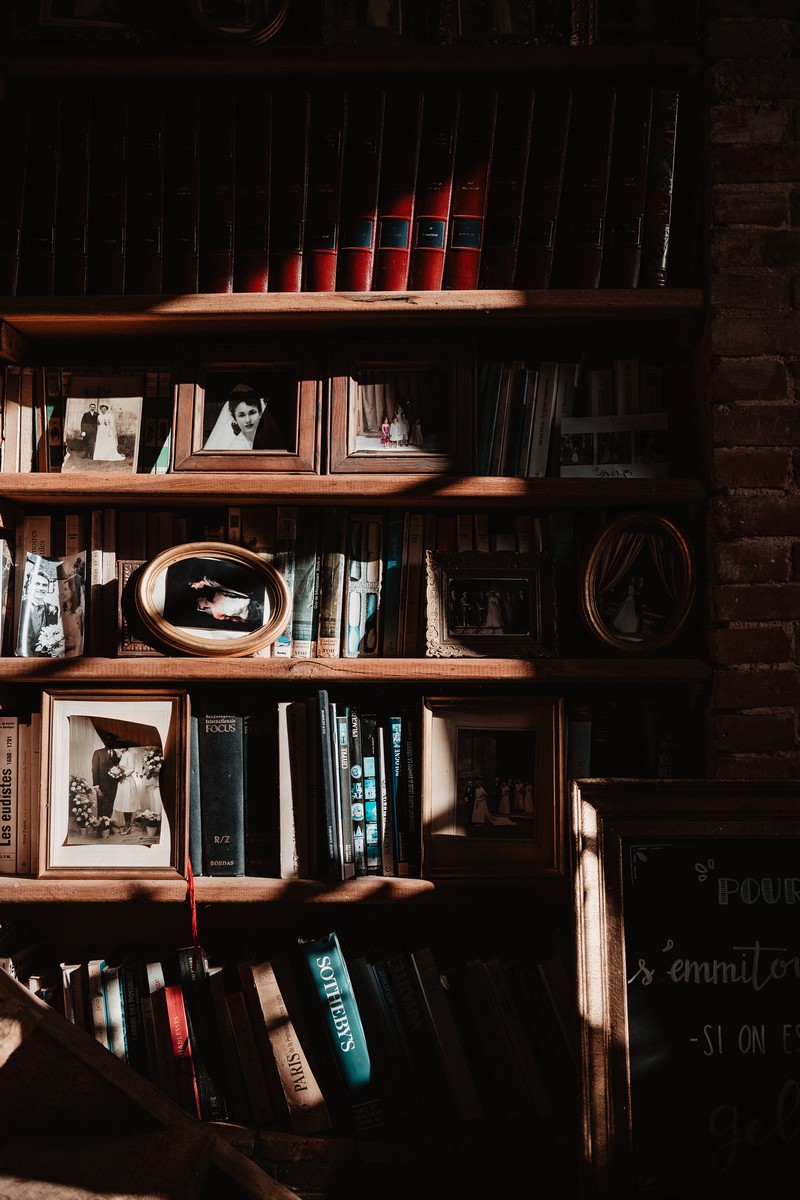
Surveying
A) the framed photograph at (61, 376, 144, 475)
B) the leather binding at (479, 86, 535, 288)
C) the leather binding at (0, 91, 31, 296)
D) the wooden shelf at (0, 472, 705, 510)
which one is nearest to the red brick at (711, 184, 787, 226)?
the leather binding at (479, 86, 535, 288)

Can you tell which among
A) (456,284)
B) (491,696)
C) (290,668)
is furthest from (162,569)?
(456,284)

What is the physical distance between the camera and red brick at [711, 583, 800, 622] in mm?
1471

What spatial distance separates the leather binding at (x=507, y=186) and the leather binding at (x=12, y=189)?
2.90ft

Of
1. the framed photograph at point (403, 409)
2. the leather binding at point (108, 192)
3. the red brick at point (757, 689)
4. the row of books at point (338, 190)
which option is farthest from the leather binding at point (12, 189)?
the red brick at point (757, 689)

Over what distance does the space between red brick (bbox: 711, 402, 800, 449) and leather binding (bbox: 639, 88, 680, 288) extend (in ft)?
0.92

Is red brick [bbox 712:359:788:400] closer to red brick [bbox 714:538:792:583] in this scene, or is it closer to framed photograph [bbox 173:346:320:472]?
red brick [bbox 714:538:792:583]

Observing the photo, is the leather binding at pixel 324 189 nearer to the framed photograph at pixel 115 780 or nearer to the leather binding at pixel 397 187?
the leather binding at pixel 397 187

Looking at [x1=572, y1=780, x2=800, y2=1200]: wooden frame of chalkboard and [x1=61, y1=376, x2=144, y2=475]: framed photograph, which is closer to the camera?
[x1=572, y1=780, x2=800, y2=1200]: wooden frame of chalkboard

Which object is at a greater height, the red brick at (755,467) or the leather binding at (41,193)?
the leather binding at (41,193)

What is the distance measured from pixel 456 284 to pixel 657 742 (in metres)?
0.95

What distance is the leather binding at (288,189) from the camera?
1515 millimetres

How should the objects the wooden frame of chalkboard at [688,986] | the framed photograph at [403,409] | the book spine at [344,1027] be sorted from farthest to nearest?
the framed photograph at [403,409], the book spine at [344,1027], the wooden frame of chalkboard at [688,986]

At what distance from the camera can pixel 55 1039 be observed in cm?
115

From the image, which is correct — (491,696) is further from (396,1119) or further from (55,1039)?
(55,1039)
